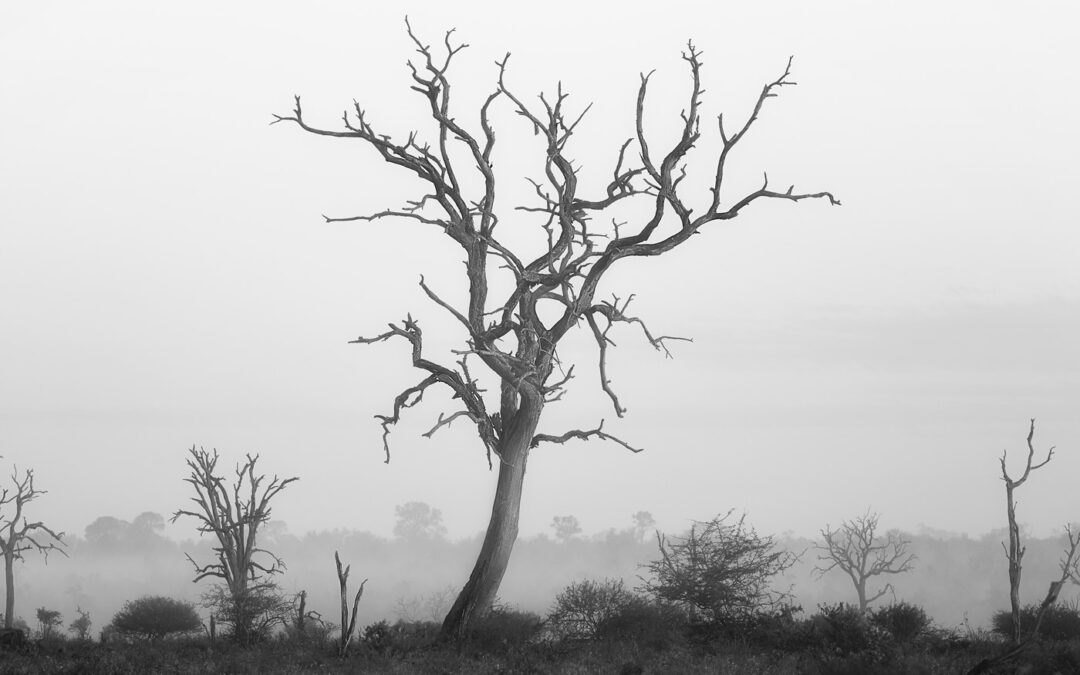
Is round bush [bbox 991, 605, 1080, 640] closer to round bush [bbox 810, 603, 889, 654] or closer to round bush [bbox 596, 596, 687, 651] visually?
round bush [bbox 810, 603, 889, 654]

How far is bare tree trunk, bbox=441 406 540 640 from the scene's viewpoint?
19.3m

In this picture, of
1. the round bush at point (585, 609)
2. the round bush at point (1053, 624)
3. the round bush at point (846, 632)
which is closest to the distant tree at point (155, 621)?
the round bush at point (585, 609)

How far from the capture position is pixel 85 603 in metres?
81.4

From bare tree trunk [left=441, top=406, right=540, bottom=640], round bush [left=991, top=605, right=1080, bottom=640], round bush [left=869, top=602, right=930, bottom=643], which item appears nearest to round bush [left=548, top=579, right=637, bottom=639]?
bare tree trunk [left=441, top=406, right=540, bottom=640]

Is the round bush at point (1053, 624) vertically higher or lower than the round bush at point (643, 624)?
lower

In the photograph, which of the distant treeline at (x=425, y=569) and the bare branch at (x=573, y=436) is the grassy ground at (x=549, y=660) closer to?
the bare branch at (x=573, y=436)

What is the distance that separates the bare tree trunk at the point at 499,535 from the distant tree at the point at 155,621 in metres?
11.0

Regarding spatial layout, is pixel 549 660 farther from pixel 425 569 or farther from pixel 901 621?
pixel 425 569

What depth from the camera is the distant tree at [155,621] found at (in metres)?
27.0

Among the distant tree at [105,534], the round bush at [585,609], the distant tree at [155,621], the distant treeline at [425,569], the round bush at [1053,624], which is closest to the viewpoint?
the round bush at [585,609]

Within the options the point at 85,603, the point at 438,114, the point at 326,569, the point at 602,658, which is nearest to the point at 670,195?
the point at 438,114

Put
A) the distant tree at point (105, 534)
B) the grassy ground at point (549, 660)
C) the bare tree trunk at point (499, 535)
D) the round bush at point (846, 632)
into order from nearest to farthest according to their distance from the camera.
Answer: the grassy ground at point (549, 660), the round bush at point (846, 632), the bare tree trunk at point (499, 535), the distant tree at point (105, 534)

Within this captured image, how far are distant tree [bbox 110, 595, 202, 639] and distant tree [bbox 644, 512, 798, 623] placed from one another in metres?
13.0

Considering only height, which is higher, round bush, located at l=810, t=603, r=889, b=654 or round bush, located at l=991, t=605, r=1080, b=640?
round bush, located at l=810, t=603, r=889, b=654
